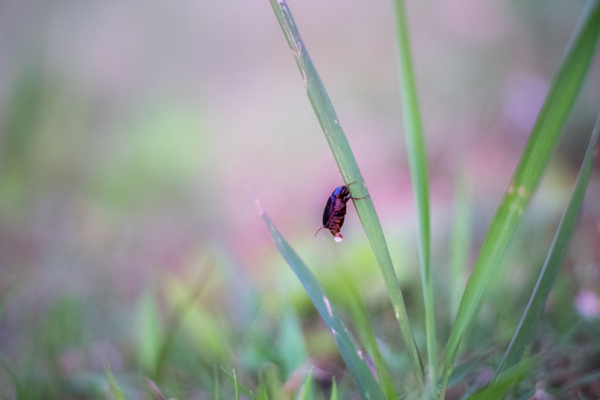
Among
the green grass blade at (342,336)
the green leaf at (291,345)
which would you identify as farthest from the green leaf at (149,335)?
the green grass blade at (342,336)

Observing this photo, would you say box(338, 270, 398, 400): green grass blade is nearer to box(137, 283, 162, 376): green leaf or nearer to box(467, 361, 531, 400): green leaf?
box(467, 361, 531, 400): green leaf

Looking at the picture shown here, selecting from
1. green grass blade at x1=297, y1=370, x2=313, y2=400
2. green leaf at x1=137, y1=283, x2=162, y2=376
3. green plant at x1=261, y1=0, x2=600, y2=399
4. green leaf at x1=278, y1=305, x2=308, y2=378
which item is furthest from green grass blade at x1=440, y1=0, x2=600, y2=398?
green leaf at x1=137, y1=283, x2=162, y2=376

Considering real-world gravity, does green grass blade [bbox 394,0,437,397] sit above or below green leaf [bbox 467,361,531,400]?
above

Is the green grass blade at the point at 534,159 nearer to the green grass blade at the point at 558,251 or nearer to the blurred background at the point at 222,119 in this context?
the green grass blade at the point at 558,251

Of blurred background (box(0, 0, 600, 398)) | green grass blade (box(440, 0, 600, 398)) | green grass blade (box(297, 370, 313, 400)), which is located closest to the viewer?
green grass blade (box(440, 0, 600, 398))

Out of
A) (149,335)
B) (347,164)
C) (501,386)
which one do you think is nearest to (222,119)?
(149,335)
